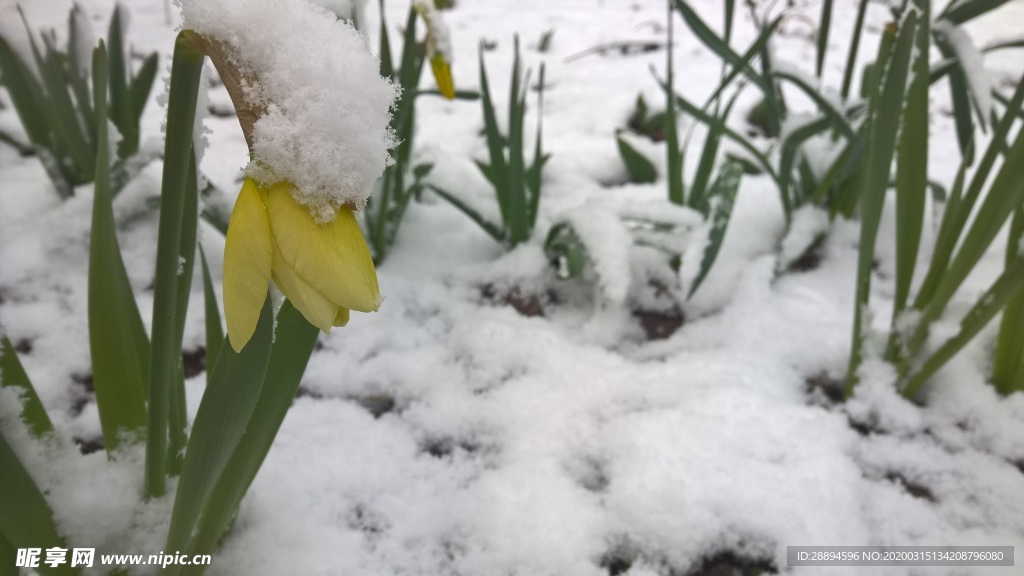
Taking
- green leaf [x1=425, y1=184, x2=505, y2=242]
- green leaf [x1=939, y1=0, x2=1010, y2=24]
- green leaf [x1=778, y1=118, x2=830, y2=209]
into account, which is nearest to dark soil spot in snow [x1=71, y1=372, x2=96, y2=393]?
green leaf [x1=425, y1=184, x2=505, y2=242]

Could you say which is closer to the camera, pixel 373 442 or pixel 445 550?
pixel 445 550

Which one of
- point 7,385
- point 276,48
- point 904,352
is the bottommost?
point 904,352

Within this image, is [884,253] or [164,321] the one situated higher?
[164,321]

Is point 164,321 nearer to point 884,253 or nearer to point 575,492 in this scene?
point 575,492

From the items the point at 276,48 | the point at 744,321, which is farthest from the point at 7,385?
the point at 744,321

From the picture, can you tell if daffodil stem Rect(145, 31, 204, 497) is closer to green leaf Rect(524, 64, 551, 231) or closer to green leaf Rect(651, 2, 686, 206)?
green leaf Rect(524, 64, 551, 231)

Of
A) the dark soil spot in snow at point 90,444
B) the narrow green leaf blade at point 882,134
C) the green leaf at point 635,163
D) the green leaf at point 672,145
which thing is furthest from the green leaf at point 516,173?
the dark soil spot in snow at point 90,444

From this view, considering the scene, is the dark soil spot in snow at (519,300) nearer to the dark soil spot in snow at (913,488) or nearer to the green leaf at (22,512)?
the dark soil spot in snow at (913,488)
